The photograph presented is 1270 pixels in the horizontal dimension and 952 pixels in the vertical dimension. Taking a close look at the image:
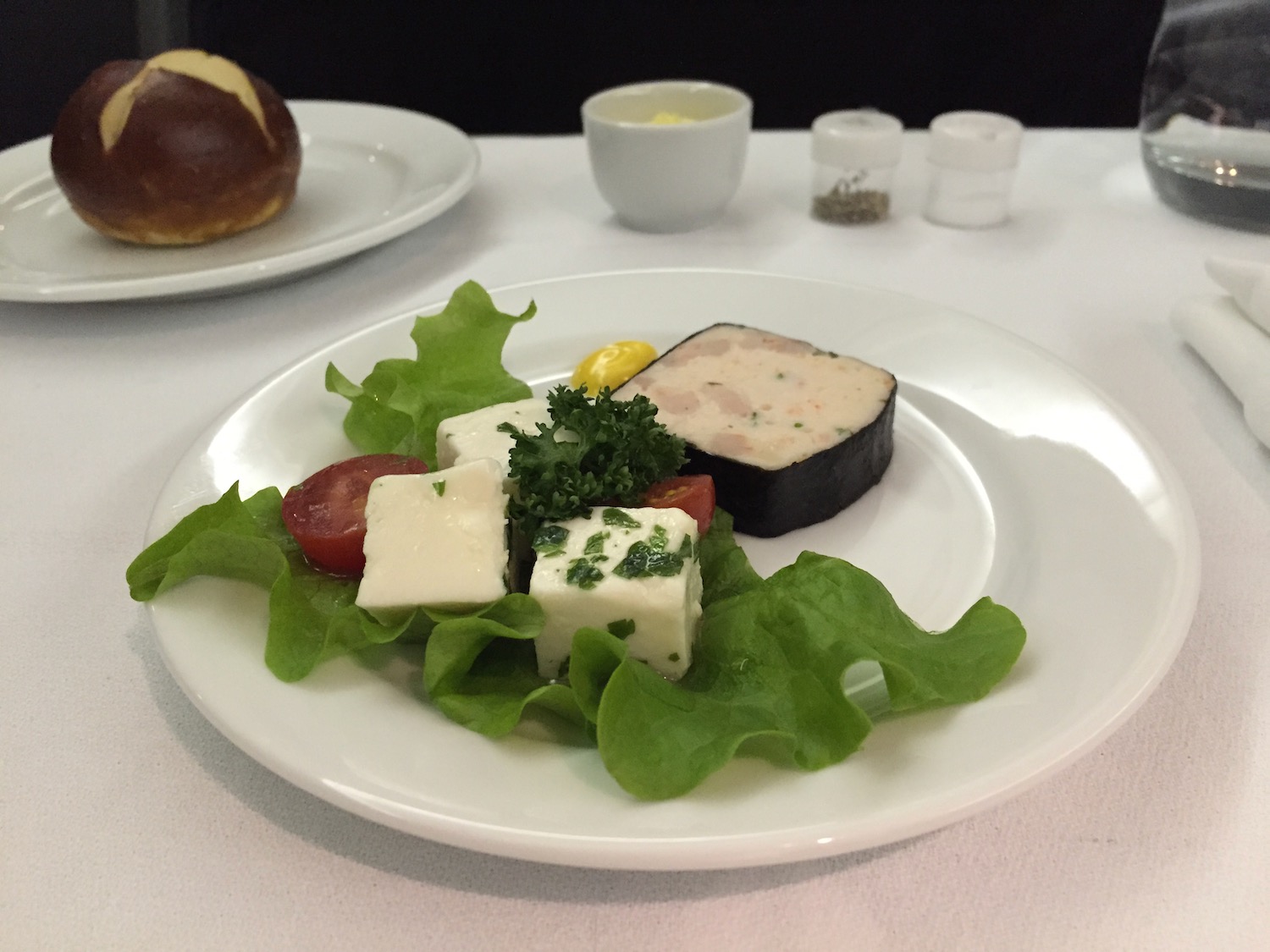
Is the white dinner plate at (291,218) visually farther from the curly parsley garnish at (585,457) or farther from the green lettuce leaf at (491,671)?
the green lettuce leaf at (491,671)

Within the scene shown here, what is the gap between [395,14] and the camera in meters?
4.32

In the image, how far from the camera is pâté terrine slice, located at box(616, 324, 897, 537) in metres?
1.54

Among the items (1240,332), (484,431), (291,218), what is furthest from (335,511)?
(1240,332)

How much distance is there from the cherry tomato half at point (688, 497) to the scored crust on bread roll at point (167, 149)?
134 cm

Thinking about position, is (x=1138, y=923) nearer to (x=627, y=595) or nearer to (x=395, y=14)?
(x=627, y=595)

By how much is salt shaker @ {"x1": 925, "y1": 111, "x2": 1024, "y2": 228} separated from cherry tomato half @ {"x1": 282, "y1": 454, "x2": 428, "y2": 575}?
1.64 meters

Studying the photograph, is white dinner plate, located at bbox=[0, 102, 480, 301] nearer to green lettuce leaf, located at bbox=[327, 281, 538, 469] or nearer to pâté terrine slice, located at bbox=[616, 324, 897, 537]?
green lettuce leaf, located at bbox=[327, 281, 538, 469]

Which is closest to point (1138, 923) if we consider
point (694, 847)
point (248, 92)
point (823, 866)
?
point (823, 866)

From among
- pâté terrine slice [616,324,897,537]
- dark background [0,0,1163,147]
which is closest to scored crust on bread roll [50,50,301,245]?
→ pâté terrine slice [616,324,897,537]

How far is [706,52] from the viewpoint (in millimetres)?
4320

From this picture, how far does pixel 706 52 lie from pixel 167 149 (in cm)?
289

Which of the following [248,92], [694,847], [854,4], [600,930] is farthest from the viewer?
[854,4]

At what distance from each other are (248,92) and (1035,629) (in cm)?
200

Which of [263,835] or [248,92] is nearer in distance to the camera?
[263,835]
